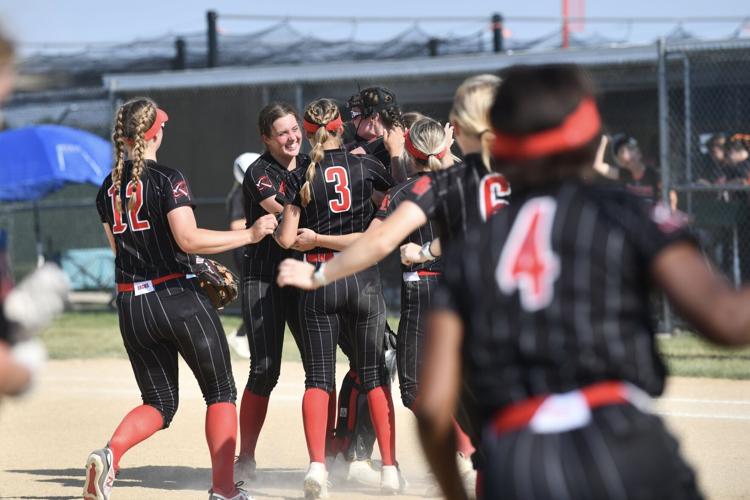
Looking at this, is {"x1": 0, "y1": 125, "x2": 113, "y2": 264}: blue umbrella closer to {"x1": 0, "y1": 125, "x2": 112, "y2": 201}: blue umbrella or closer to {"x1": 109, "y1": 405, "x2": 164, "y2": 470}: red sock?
{"x1": 0, "y1": 125, "x2": 112, "y2": 201}: blue umbrella

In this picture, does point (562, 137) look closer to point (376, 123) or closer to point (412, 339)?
point (412, 339)

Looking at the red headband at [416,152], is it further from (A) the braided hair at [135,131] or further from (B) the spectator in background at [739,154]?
(B) the spectator in background at [739,154]

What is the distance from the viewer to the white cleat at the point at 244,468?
6395mm

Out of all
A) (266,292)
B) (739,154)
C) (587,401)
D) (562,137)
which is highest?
(562,137)

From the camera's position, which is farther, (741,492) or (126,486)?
(126,486)

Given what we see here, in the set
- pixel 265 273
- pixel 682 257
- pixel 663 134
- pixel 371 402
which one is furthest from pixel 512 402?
pixel 663 134

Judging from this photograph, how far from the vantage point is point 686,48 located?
12.0m

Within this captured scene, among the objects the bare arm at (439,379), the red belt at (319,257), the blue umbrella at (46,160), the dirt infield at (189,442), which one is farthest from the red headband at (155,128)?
the blue umbrella at (46,160)

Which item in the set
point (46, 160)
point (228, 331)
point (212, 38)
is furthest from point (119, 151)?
point (212, 38)

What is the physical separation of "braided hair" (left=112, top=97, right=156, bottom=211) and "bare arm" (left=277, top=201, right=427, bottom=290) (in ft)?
7.02

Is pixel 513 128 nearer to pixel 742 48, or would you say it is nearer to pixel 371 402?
pixel 371 402

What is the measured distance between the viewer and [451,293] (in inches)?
104

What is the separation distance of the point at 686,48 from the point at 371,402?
24.4 ft

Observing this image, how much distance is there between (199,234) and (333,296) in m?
0.95
